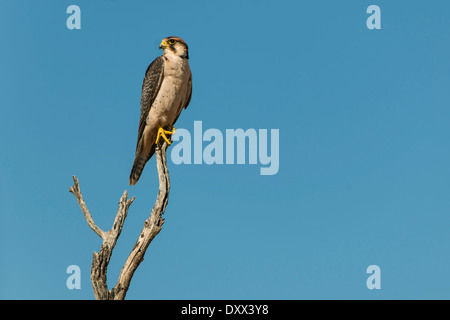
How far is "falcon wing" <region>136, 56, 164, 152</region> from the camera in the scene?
878 cm

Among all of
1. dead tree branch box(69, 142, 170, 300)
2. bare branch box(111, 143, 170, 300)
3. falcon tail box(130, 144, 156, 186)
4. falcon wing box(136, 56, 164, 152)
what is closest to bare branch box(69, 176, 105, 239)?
dead tree branch box(69, 142, 170, 300)

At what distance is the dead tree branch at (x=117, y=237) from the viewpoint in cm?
729

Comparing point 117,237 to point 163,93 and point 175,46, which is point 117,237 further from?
point 175,46

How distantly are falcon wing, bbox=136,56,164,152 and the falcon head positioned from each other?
20 centimetres

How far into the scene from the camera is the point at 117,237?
7516 mm

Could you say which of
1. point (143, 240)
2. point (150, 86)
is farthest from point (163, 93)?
point (143, 240)

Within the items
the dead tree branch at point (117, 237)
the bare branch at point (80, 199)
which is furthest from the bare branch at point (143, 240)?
the bare branch at point (80, 199)

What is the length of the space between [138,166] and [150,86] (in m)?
1.41

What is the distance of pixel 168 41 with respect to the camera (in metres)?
8.82
